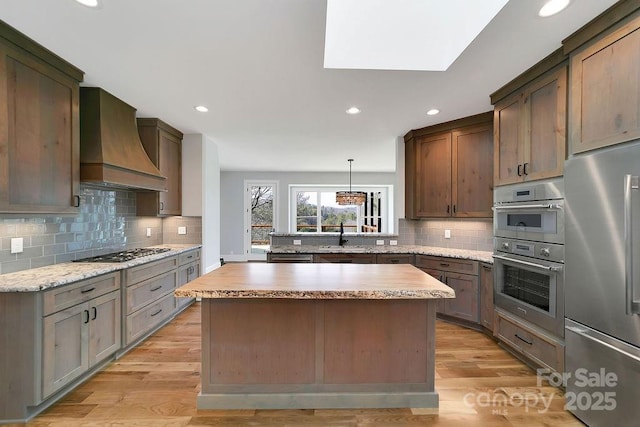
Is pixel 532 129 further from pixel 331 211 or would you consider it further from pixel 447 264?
pixel 331 211

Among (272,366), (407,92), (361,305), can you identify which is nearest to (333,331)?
(361,305)

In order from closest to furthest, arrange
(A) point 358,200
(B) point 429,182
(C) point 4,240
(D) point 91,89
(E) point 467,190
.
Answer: (C) point 4,240
(D) point 91,89
(E) point 467,190
(B) point 429,182
(A) point 358,200

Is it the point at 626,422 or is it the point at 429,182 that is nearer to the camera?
the point at 626,422

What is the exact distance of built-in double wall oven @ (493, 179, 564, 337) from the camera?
2.17 metres

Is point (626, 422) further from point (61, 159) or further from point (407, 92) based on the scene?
point (61, 159)

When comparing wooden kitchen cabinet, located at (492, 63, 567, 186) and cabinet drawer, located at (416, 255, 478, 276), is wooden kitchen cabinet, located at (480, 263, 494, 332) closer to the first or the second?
cabinet drawer, located at (416, 255, 478, 276)

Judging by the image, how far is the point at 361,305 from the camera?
2.01 metres

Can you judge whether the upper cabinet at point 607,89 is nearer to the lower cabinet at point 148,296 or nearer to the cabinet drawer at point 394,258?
the cabinet drawer at point 394,258

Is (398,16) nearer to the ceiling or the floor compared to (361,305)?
nearer to the ceiling

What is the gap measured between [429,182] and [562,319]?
2219mm

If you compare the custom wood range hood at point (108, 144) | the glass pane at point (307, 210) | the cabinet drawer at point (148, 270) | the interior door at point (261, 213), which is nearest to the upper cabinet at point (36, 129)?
the custom wood range hood at point (108, 144)

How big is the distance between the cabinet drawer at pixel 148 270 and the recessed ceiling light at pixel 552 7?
3.59 metres

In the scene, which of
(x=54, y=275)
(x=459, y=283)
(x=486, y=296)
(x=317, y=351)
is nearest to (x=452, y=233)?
(x=459, y=283)

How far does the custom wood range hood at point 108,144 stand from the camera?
260cm
